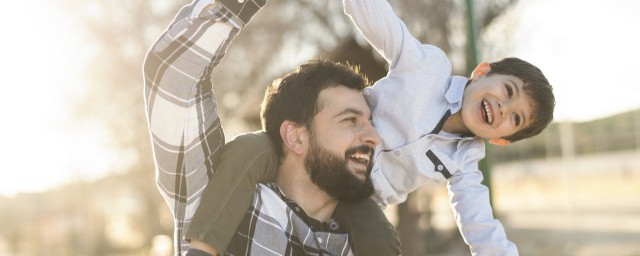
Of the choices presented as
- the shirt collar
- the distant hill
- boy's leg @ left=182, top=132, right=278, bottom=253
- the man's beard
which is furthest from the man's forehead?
the distant hill

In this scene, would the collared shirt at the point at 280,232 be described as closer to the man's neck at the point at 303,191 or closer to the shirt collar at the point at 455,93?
the man's neck at the point at 303,191

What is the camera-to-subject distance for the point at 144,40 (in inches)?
432

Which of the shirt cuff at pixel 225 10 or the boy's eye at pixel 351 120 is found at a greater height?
the shirt cuff at pixel 225 10

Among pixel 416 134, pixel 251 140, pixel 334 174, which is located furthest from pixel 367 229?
pixel 416 134

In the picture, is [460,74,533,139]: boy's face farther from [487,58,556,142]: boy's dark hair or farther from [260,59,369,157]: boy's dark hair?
[260,59,369,157]: boy's dark hair

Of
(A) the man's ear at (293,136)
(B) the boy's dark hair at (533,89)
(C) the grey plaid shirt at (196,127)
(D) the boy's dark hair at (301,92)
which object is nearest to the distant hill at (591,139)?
(B) the boy's dark hair at (533,89)

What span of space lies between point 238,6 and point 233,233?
63 centimetres

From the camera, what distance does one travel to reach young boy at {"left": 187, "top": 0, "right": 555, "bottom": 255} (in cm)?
286

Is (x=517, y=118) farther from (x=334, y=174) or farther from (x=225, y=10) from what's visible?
(x=225, y=10)

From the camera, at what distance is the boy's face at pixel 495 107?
2.95 m

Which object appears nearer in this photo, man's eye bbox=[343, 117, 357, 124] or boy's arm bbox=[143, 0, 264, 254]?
boy's arm bbox=[143, 0, 264, 254]

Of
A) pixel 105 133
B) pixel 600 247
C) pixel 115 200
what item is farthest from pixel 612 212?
pixel 105 133

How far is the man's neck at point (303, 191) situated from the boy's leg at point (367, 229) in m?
0.04

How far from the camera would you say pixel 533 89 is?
3.00 m
